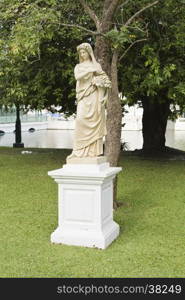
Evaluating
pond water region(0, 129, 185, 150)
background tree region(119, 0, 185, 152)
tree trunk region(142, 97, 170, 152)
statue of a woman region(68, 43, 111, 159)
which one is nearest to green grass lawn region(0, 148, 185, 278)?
statue of a woman region(68, 43, 111, 159)

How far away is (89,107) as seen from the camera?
643cm

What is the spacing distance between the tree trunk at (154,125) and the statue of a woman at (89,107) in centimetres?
1043

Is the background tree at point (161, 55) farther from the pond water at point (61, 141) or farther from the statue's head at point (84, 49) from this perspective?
the pond water at point (61, 141)

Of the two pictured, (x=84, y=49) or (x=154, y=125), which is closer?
(x=84, y=49)

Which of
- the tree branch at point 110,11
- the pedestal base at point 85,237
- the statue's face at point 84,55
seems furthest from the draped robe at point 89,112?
the tree branch at point 110,11

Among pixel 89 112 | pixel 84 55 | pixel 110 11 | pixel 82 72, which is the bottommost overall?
pixel 89 112

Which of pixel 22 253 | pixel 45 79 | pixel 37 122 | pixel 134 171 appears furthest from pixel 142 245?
pixel 37 122

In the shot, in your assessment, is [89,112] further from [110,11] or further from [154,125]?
[154,125]

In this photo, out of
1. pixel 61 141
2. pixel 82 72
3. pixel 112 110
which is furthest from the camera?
pixel 61 141

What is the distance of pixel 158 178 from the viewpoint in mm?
11969

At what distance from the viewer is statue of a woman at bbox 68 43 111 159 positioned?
6.39 m

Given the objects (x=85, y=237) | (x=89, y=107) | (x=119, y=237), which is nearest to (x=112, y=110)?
(x=89, y=107)

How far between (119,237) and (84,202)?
1.10 metres

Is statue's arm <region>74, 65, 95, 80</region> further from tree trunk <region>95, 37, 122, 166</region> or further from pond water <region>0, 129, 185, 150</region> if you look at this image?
pond water <region>0, 129, 185, 150</region>
